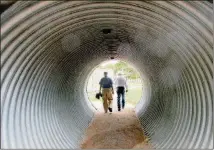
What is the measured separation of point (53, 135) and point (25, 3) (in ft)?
11.0

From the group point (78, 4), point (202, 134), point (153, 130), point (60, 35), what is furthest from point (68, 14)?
point (153, 130)

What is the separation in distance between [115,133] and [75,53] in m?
2.84

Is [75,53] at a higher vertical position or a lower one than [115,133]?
higher

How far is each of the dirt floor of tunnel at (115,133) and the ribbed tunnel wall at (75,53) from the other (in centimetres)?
56

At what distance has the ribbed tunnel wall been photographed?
5930 mm

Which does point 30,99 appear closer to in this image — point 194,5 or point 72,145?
point 72,145

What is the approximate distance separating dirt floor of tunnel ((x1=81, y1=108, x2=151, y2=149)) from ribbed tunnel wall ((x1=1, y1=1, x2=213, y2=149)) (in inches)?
22.1

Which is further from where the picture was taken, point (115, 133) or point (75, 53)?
point (115, 133)

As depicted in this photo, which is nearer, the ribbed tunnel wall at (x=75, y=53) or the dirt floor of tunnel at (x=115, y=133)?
the ribbed tunnel wall at (x=75, y=53)

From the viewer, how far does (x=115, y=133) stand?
40.1 ft

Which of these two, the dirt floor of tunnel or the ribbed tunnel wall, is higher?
the ribbed tunnel wall

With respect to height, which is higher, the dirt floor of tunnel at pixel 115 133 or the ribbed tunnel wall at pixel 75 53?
the ribbed tunnel wall at pixel 75 53

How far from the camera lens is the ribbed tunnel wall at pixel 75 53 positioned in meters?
5.93

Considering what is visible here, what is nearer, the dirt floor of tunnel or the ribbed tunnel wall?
the ribbed tunnel wall
